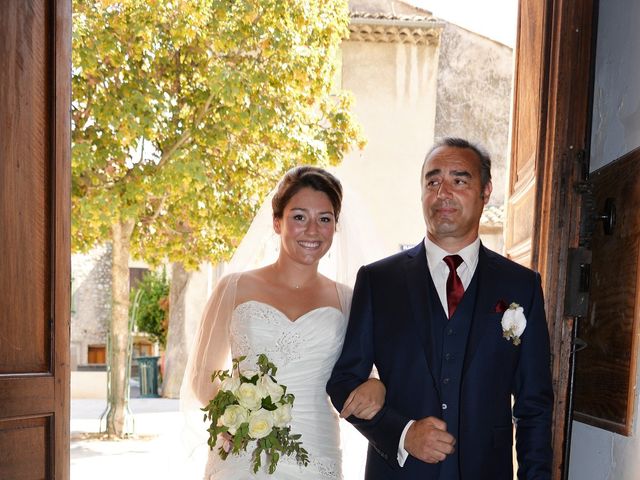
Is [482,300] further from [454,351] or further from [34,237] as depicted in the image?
[34,237]

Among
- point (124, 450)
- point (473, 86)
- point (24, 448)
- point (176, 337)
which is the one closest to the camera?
point (24, 448)

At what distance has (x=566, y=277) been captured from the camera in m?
2.55

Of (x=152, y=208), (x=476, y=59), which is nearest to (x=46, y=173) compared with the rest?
(x=152, y=208)

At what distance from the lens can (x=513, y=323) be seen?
2.38 meters

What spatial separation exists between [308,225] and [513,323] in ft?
3.80

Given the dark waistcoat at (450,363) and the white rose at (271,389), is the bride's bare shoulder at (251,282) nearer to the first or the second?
the white rose at (271,389)

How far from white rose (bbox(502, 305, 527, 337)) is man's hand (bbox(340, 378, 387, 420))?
1.36 feet

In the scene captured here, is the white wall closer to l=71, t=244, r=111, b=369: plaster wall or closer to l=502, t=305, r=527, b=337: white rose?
l=502, t=305, r=527, b=337: white rose

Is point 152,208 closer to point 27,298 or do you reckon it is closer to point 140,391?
point 140,391

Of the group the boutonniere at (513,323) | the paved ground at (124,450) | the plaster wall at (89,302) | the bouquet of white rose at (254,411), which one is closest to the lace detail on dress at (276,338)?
the bouquet of white rose at (254,411)

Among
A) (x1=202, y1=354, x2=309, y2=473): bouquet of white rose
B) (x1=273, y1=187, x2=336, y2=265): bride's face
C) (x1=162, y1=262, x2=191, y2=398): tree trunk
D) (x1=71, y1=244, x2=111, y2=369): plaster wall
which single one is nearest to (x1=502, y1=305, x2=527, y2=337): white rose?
(x1=202, y1=354, x2=309, y2=473): bouquet of white rose

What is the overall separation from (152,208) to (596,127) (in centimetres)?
879

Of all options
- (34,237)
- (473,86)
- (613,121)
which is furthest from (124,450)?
(473,86)

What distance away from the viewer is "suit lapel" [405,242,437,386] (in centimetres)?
243
